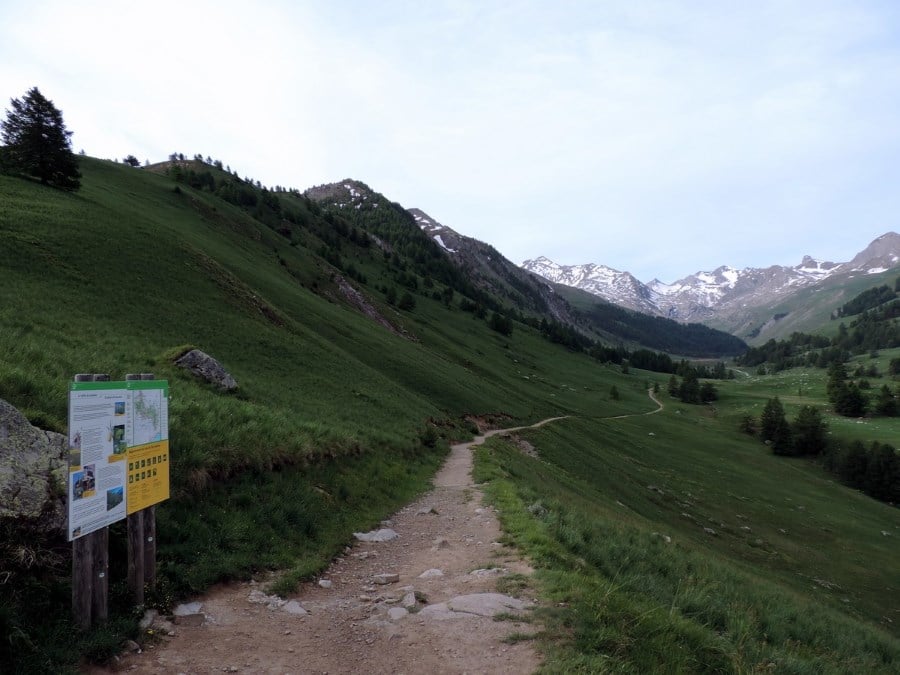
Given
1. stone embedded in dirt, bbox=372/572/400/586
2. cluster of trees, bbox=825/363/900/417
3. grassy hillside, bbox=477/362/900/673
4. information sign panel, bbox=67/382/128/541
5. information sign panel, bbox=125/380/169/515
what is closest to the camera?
information sign panel, bbox=67/382/128/541

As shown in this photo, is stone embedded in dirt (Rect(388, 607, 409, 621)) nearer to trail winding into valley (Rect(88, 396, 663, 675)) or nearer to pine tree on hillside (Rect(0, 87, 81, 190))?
trail winding into valley (Rect(88, 396, 663, 675))

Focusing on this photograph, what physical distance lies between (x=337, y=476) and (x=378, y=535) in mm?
3628

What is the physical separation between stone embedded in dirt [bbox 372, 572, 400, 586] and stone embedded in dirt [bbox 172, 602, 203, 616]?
12.8 ft

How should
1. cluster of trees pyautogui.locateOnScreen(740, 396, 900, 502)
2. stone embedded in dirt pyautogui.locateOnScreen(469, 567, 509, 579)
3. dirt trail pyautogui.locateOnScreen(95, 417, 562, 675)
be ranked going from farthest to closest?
cluster of trees pyautogui.locateOnScreen(740, 396, 900, 502) < stone embedded in dirt pyautogui.locateOnScreen(469, 567, 509, 579) < dirt trail pyautogui.locateOnScreen(95, 417, 562, 675)

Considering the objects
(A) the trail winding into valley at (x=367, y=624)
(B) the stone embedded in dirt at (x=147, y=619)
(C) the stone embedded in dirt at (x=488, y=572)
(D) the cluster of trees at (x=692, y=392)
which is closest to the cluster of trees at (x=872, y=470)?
(D) the cluster of trees at (x=692, y=392)

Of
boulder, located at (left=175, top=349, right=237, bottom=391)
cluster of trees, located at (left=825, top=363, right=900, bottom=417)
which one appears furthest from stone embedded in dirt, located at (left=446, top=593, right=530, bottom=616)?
cluster of trees, located at (left=825, top=363, right=900, bottom=417)

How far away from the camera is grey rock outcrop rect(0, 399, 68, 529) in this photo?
23.5 ft

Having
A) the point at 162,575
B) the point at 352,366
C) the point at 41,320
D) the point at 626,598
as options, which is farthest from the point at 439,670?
the point at 352,366

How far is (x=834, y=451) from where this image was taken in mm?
99062

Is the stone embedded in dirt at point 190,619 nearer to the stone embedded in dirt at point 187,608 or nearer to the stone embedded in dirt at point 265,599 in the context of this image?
the stone embedded in dirt at point 187,608

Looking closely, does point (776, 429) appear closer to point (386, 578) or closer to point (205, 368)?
point (205, 368)

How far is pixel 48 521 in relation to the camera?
24.6 feet

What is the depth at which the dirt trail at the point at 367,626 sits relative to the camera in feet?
23.4

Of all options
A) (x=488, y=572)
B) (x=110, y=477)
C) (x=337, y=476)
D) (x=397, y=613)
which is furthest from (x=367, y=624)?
(x=337, y=476)
